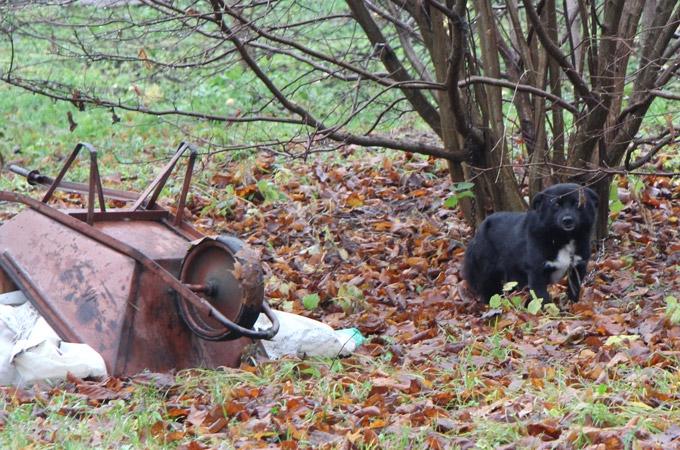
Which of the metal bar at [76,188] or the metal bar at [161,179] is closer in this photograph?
the metal bar at [161,179]

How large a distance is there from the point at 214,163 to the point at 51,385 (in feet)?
22.2

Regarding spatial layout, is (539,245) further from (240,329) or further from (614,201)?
(240,329)

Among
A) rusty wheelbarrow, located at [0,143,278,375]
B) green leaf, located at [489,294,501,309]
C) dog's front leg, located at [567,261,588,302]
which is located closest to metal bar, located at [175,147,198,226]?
rusty wheelbarrow, located at [0,143,278,375]

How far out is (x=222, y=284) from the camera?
5.91 meters

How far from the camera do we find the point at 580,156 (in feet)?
27.0

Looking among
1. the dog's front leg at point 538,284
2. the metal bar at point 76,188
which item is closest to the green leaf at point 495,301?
the dog's front leg at point 538,284

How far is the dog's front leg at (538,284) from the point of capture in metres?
7.54

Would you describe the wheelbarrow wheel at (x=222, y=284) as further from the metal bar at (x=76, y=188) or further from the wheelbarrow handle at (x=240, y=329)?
the metal bar at (x=76, y=188)

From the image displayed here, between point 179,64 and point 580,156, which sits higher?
point 179,64

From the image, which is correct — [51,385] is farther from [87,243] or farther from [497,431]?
[497,431]

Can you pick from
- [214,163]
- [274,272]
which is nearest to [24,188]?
[214,163]

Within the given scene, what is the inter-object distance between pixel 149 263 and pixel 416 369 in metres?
1.60

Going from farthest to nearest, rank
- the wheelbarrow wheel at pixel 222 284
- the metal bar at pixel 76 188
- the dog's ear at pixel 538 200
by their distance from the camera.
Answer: the dog's ear at pixel 538 200
the metal bar at pixel 76 188
the wheelbarrow wheel at pixel 222 284

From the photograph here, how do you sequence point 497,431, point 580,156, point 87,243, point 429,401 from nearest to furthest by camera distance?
point 497,431 → point 429,401 → point 87,243 → point 580,156
